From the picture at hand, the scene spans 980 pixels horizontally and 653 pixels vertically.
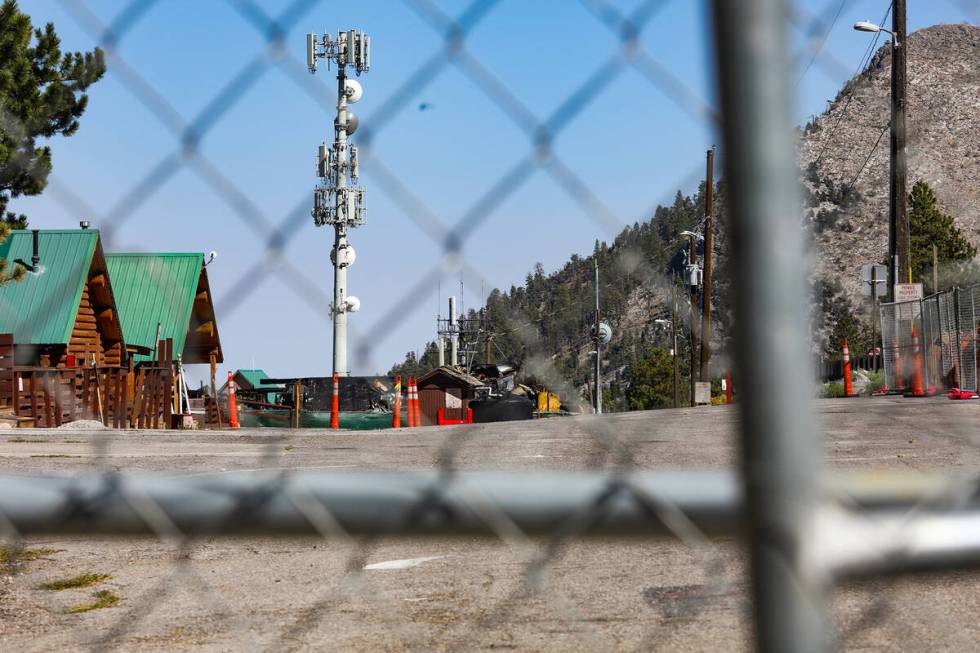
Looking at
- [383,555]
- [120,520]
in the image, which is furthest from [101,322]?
[120,520]

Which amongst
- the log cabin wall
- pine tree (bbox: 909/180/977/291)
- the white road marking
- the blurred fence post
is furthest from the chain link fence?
pine tree (bbox: 909/180/977/291)

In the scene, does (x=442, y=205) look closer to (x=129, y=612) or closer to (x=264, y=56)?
(x=264, y=56)

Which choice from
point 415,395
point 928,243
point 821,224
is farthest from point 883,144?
point 928,243

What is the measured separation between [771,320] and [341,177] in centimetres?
67

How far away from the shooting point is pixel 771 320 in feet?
2.45

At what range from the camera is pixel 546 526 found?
3.94ft

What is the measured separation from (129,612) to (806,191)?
7.89ft

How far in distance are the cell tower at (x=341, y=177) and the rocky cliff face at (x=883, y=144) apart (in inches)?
20.6

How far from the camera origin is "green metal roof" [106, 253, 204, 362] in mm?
1575

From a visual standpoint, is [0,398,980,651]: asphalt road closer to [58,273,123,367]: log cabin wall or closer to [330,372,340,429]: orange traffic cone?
[330,372,340,429]: orange traffic cone


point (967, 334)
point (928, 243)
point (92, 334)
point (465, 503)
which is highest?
point (928, 243)

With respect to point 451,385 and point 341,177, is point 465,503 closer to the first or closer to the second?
point 341,177

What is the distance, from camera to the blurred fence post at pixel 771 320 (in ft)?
2.45

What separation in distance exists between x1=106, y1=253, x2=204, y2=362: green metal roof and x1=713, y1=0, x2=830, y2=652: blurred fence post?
82cm
